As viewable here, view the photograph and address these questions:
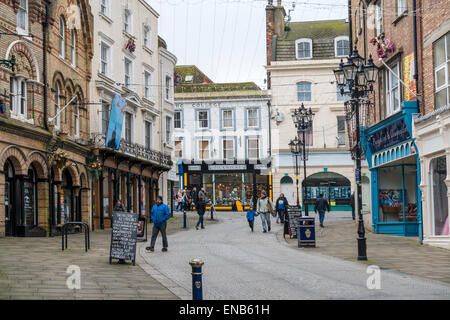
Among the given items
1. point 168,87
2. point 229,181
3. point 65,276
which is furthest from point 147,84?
point 65,276

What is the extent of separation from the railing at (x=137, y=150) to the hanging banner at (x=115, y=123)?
0.47m

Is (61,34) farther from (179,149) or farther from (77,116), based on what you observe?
(179,149)

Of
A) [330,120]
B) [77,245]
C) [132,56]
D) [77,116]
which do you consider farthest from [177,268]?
[330,120]

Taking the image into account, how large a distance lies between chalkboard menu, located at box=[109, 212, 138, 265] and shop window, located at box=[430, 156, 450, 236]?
9.62 meters

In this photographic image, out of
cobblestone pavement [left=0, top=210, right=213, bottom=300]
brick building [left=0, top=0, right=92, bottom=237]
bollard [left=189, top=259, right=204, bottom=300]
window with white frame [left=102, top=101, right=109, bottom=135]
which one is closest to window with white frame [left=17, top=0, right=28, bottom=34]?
brick building [left=0, top=0, right=92, bottom=237]

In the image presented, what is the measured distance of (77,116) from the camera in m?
29.0

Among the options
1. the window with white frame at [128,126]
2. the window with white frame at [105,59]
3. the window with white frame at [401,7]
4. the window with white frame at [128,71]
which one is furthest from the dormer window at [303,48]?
the window with white frame at [401,7]

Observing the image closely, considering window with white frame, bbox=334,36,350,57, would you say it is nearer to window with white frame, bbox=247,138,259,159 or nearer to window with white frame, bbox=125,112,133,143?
window with white frame, bbox=247,138,259,159

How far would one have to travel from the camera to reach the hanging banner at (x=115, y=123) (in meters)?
29.9

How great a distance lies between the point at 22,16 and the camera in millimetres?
23203

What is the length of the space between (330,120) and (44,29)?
3086 centimetres

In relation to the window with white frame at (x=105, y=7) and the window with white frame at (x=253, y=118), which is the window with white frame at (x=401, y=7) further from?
the window with white frame at (x=253, y=118)

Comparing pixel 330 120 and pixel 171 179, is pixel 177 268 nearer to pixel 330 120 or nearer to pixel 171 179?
pixel 171 179

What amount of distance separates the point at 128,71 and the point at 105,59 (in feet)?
9.96
